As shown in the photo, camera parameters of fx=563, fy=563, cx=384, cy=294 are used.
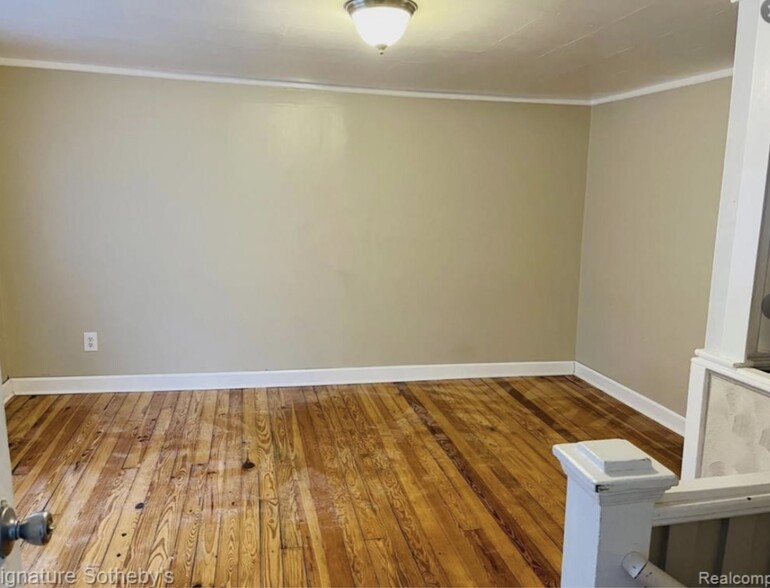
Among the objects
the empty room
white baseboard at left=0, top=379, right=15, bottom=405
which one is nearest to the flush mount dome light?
the empty room

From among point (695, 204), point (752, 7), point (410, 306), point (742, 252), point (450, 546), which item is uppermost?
point (752, 7)

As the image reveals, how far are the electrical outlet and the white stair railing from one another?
3.51 m

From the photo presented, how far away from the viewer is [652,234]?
3.56 m

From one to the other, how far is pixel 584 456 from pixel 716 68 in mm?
2861

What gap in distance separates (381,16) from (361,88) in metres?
1.79

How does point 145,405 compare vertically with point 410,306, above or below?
below

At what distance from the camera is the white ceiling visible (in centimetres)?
221

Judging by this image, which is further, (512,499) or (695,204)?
(695,204)

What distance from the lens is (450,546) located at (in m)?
2.22

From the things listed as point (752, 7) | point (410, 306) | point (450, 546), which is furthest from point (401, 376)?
point (752, 7)

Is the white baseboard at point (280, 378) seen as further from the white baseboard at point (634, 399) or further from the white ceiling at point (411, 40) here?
the white ceiling at point (411, 40)

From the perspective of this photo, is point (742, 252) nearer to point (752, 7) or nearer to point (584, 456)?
point (752, 7)

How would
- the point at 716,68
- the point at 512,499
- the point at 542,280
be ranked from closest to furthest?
the point at 512,499 < the point at 716,68 < the point at 542,280

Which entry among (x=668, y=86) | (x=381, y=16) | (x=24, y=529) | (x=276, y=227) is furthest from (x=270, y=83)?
(x=24, y=529)
